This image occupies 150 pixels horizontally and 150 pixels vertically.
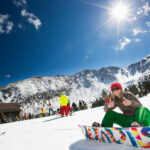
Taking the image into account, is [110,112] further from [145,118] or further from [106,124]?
[145,118]

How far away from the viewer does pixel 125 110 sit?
2615 millimetres

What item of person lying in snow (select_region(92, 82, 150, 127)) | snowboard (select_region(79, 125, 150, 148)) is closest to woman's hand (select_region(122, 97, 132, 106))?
person lying in snow (select_region(92, 82, 150, 127))

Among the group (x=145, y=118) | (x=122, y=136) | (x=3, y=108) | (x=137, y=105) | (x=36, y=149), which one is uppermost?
(x=3, y=108)

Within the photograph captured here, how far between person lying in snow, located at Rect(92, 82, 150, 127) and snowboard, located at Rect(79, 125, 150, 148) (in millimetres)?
208

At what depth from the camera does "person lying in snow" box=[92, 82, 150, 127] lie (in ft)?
7.59

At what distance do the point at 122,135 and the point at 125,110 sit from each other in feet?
1.97

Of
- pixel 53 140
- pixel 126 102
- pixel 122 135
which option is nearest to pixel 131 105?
pixel 126 102

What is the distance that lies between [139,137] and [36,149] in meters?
2.04

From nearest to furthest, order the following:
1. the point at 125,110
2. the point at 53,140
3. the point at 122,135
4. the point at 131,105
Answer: the point at 122,135
the point at 131,105
the point at 125,110
the point at 53,140

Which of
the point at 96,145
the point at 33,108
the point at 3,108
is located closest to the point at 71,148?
the point at 96,145

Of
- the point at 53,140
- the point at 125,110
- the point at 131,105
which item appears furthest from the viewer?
the point at 53,140

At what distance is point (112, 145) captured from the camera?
2254mm

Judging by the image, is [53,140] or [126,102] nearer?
[126,102]

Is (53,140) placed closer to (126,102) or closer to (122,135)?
(122,135)
